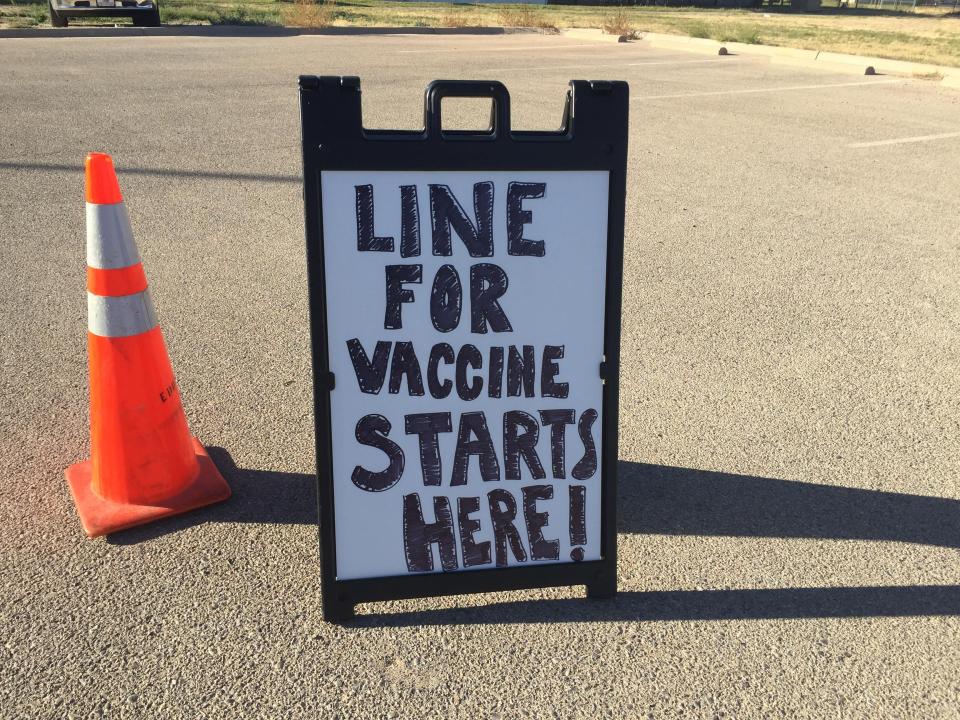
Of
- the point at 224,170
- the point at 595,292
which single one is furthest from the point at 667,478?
the point at 224,170

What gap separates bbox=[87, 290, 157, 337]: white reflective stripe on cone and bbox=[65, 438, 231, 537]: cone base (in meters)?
0.57

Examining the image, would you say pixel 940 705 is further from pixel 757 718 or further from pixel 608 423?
pixel 608 423

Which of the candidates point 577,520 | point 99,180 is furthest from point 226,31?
point 577,520

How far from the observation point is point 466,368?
8.34ft

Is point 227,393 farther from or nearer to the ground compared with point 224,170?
nearer to the ground

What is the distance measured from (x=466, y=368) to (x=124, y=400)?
1.21 m

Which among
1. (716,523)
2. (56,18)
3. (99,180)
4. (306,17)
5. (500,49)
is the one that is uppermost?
(306,17)

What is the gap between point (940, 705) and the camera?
→ 2.30m

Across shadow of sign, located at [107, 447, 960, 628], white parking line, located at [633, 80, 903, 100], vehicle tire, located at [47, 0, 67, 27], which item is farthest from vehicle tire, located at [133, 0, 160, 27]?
shadow of sign, located at [107, 447, 960, 628]

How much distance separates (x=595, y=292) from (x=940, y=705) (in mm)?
1369

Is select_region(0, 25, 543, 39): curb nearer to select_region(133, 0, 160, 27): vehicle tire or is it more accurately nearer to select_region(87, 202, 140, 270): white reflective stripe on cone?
select_region(133, 0, 160, 27): vehicle tire

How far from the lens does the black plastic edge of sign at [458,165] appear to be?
90.6 inches

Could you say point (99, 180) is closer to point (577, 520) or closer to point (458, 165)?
point (458, 165)

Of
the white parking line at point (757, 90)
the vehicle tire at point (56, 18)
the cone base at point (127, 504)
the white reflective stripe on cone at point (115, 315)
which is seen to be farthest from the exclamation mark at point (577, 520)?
the vehicle tire at point (56, 18)
